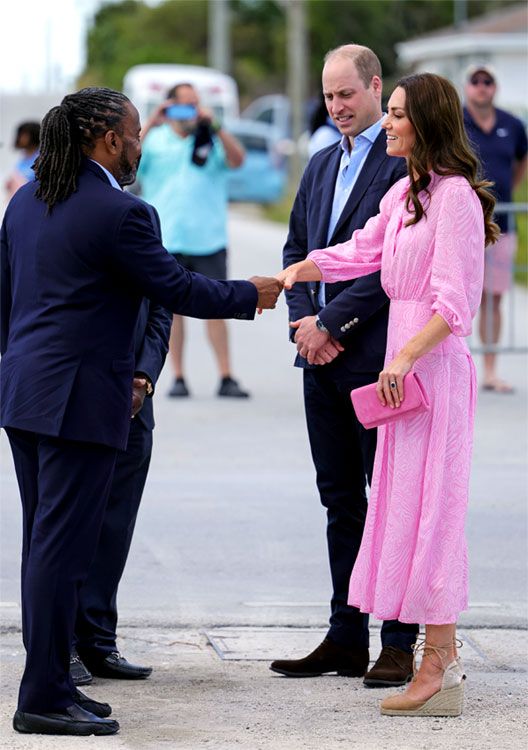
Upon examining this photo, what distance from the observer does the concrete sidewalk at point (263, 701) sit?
4.77 metres

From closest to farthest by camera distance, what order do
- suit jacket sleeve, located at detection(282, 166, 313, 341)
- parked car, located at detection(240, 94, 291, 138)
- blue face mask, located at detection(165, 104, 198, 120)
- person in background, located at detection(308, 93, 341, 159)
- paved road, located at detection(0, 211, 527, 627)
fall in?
suit jacket sleeve, located at detection(282, 166, 313, 341) < paved road, located at detection(0, 211, 527, 627) < person in background, located at detection(308, 93, 341, 159) < blue face mask, located at detection(165, 104, 198, 120) < parked car, located at detection(240, 94, 291, 138)

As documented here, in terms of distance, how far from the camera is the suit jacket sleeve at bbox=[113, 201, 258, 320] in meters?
4.59

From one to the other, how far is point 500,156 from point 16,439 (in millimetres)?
6559

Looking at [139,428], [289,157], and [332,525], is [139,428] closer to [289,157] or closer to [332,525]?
[332,525]

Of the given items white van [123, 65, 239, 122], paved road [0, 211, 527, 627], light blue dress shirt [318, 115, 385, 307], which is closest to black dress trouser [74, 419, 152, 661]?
paved road [0, 211, 527, 627]

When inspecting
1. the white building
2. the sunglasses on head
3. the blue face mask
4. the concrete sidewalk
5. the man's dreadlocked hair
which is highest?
the white building

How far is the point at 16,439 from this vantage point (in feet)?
15.6

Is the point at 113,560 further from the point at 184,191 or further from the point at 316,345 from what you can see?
the point at 184,191

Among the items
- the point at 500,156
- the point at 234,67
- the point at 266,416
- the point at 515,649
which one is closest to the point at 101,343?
the point at 515,649

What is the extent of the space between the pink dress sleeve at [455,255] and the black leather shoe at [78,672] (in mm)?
1688

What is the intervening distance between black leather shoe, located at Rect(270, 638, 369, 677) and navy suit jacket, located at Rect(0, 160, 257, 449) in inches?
46.8

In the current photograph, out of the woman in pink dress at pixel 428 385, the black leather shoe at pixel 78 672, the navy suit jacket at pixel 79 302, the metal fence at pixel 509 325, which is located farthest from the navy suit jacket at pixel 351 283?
the metal fence at pixel 509 325

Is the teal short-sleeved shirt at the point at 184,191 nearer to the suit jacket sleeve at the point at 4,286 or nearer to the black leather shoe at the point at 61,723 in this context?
the suit jacket sleeve at the point at 4,286

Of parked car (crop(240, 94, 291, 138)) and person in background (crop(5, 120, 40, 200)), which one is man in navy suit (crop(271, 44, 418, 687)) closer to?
person in background (crop(5, 120, 40, 200))
